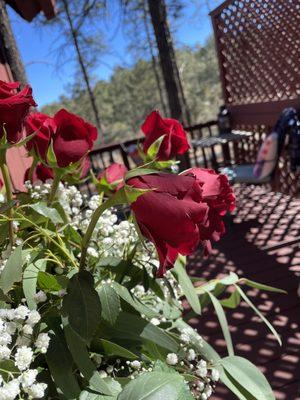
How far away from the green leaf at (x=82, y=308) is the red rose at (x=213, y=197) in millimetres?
179

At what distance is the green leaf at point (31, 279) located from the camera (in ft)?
1.82

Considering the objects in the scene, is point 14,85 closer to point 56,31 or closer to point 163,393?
point 163,393

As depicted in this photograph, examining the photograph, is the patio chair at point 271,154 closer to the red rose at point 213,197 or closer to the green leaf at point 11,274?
the red rose at point 213,197

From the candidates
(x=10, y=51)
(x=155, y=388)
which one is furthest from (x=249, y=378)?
(x=10, y=51)

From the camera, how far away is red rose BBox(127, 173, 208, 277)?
0.47 m

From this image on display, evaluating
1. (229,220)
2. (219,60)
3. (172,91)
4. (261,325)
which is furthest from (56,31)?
(261,325)

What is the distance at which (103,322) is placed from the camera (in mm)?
612

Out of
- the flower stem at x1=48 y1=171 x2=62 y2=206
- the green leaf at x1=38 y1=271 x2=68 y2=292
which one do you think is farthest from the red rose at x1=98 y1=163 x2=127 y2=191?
the green leaf at x1=38 y1=271 x2=68 y2=292

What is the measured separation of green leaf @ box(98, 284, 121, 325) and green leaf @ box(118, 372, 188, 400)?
0.29 feet

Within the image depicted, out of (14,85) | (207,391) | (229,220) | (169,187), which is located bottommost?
(229,220)

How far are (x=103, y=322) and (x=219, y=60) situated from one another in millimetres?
5241

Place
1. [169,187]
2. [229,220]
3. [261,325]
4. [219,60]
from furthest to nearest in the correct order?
[219,60], [229,220], [261,325], [169,187]

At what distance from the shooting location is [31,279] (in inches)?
22.9

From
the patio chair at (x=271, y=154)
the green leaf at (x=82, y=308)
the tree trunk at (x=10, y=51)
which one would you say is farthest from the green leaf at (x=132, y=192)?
the patio chair at (x=271, y=154)
